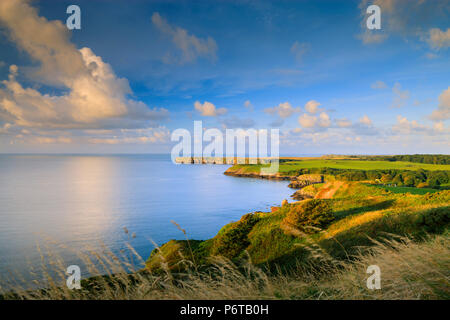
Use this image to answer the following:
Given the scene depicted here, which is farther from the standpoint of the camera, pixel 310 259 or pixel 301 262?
pixel 301 262

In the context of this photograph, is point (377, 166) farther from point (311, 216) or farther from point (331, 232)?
point (331, 232)

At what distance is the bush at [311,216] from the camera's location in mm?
21000

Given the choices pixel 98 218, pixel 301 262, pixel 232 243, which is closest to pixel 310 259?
pixel 301 262

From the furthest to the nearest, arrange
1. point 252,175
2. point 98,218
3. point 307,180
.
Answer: point 252,175
point 307,180
point 98,218

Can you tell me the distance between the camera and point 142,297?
144 inches

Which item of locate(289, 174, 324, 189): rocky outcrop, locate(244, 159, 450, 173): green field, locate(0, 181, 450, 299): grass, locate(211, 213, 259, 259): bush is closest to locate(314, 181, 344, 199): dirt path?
locate(0, 181, 450, 299): grass

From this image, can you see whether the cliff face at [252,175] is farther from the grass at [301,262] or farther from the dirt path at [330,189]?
the grass at [301,262]

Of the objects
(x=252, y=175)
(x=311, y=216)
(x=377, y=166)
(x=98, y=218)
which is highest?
(x=377, y=166)

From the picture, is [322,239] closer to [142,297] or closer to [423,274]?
[423,274]

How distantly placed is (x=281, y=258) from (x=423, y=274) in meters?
14.6

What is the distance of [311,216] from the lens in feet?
69.4

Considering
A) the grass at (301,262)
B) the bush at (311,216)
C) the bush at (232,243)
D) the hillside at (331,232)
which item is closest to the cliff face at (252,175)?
the grass at (301,262)
